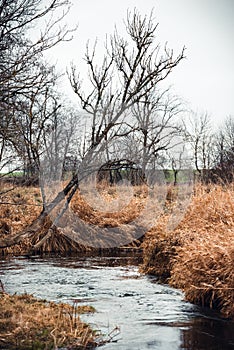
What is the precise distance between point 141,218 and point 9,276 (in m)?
6.27

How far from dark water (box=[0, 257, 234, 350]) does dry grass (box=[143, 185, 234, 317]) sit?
0.82 ft

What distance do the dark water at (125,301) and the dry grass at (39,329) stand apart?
0.28 m

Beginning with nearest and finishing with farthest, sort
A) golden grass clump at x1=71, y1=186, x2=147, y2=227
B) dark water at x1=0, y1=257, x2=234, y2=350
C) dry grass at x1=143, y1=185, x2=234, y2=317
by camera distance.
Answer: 1. dark water at x1=0, y1=257, x2=234, y2=350
2. dry grass at x1=143, y1=185, x2=234, y2=317
3. golden grass clump at x1=71, y1=186, x2=147, y2=227

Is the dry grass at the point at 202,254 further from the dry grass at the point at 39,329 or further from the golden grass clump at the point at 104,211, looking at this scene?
the golden grass clump at the point at 104,211

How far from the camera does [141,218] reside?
15.2 meters

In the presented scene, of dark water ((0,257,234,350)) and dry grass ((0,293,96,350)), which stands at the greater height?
dry grass ((0,293,96,350))

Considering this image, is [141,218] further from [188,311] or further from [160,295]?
[188,311]

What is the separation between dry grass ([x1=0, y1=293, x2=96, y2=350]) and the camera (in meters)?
4.99

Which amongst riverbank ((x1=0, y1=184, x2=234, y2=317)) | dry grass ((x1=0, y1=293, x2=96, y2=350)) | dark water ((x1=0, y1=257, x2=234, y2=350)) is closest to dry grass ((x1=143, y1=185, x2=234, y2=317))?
riverbank ((x1=0, y1=184, x2=234, y2=317))

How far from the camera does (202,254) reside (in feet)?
24.4

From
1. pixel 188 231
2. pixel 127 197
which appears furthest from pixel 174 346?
pixel 127 197

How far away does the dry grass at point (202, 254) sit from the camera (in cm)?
695

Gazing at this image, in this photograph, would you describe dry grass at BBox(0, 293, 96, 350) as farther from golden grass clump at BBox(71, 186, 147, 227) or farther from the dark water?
golden grass clump at BBox(71, 186, 147, 227)

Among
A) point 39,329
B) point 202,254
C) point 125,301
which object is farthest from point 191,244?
point 39,329
